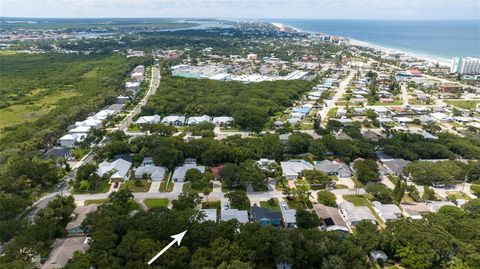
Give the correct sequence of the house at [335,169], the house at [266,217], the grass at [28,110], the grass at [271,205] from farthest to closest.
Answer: the grass at [28,110] < the house at [335,169] < the grass at [271,205] < the house at [266,217]

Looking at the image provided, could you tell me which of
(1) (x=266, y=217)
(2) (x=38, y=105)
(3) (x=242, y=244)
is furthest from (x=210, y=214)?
(2) (x=38, y=105)

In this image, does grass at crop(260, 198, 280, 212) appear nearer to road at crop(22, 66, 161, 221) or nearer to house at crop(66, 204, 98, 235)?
house at crop(66, 204, 98, 235)

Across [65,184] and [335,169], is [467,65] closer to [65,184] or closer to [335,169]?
[335,169]

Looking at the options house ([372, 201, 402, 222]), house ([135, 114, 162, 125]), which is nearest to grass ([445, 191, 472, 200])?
house ([372, 201, 402, 222])

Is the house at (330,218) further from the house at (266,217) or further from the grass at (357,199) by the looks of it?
the house at (266,217)

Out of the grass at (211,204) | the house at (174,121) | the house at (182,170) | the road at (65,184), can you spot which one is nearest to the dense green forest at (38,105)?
the road at (65,184)

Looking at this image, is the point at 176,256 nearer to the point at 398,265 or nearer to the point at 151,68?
the point at 398,265

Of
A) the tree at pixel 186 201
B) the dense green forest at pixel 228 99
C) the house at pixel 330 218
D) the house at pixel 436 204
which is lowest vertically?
the house at pixel 436 204
